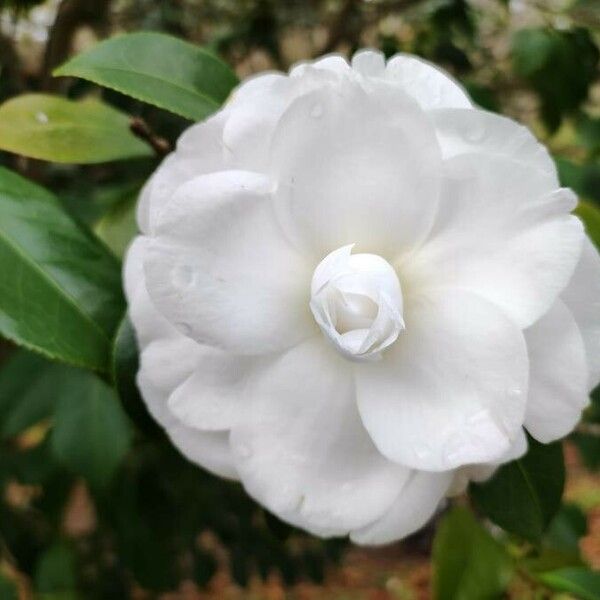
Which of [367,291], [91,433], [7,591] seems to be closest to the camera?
[367,291]

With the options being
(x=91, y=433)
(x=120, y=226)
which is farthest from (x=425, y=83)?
(x=91, y=433)

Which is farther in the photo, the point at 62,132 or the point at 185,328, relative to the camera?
the point at 62,132

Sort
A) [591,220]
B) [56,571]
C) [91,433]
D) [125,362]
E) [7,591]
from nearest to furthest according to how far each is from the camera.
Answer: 1. [125,362]
2. [591,220]
3. [91,433]
4. [7,591]
5. [56,571]

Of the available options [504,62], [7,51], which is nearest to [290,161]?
[7,51]

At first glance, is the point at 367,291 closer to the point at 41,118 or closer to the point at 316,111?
the point at 316,111

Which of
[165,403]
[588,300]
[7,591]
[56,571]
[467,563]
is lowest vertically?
[56,571]

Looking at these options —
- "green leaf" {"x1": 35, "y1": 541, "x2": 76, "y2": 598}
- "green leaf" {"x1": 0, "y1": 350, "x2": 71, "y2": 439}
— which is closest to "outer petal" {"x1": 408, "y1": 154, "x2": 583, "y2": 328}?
"green leaf" {"x1": 0, "y1": 350, "x2": 71, "y2": 439}

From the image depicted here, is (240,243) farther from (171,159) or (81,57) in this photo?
(81,57)

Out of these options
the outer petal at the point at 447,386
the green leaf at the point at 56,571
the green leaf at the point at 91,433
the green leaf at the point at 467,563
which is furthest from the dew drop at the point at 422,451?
the green leaf at the point at 56,571
